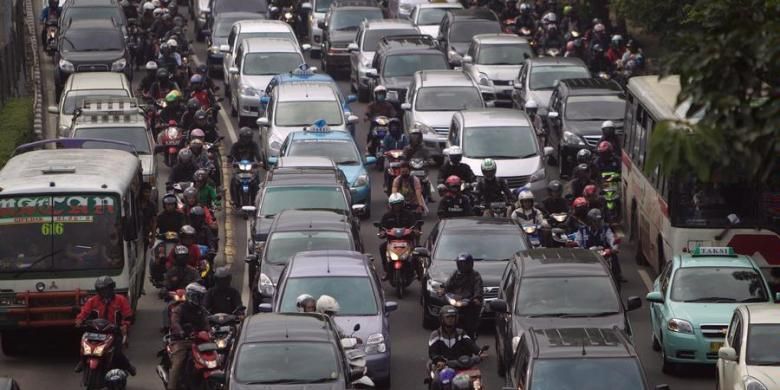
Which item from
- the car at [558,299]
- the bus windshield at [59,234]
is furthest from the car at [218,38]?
the car at [558,299]

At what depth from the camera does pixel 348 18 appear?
161 ft

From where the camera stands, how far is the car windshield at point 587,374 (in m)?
17.8

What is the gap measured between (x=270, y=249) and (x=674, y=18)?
1451cm

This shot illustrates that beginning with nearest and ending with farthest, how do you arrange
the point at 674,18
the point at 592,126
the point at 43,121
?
1. the point at 592,126
2. the point at 674,18
3. the point at 43,121

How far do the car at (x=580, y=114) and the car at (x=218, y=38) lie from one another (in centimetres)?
1282

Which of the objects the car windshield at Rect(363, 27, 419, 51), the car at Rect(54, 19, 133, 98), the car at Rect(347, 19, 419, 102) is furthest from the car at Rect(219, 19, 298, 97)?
the car at Rect(54, 19, 133, 98)

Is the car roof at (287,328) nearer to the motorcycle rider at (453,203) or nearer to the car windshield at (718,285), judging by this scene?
the car windshield at (718,285)

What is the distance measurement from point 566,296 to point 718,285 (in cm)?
228

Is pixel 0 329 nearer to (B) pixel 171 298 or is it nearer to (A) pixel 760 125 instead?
(B) pixel 171 298

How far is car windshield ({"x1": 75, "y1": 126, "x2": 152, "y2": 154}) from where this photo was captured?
33125 mm

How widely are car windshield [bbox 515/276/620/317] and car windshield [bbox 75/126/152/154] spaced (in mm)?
12846

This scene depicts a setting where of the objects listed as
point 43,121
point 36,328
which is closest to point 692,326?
point 36,328

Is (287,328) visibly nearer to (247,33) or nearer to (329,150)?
(329,150)

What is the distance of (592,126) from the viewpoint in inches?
1383
